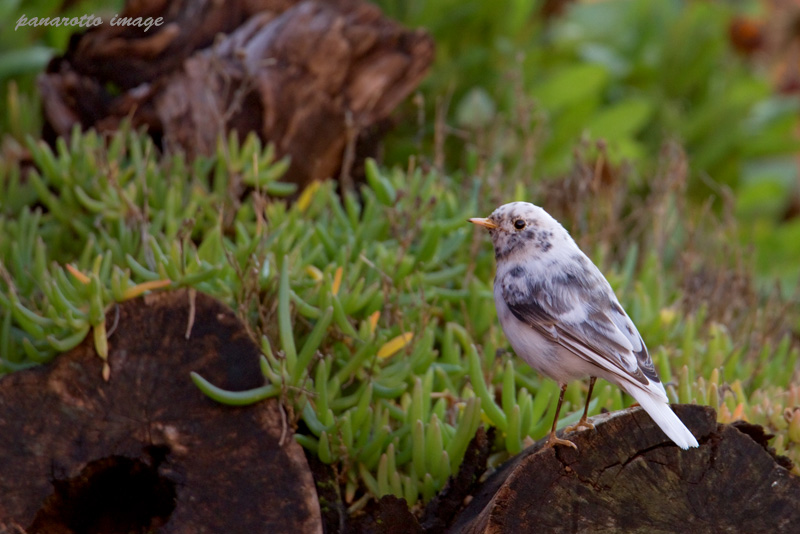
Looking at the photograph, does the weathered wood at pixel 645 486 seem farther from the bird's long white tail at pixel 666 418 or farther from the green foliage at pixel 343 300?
the green foliage at pixel 343 300

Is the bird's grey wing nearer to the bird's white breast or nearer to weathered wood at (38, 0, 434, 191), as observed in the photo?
the bird's white breast

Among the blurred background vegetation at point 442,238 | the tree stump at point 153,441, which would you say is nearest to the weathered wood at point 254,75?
the blurred background vegetation at point 442,238

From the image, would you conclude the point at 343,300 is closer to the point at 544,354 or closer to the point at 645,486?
the point at 544,354

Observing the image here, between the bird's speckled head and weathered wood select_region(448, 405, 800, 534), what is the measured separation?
1.82ft

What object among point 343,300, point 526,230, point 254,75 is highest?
point 526,230

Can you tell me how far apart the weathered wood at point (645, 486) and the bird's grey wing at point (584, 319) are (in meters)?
0.14

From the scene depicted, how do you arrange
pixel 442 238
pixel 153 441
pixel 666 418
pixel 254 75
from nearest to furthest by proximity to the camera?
1. pixel 666 418
2. pixel 153 441
3. pixel 442 238
4. pixel 254 75

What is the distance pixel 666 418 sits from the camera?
211cm

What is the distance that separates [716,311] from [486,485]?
6.59 ft

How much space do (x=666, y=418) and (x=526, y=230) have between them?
0.72 meters

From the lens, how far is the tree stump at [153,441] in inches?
96.8

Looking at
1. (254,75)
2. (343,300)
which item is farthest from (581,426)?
(254,75)

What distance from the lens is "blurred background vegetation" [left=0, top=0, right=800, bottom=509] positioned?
279 cm

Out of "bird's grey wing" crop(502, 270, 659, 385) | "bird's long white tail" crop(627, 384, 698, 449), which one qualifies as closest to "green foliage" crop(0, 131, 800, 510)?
"bird's grey wing" crop(502, 270, 659, 385)
